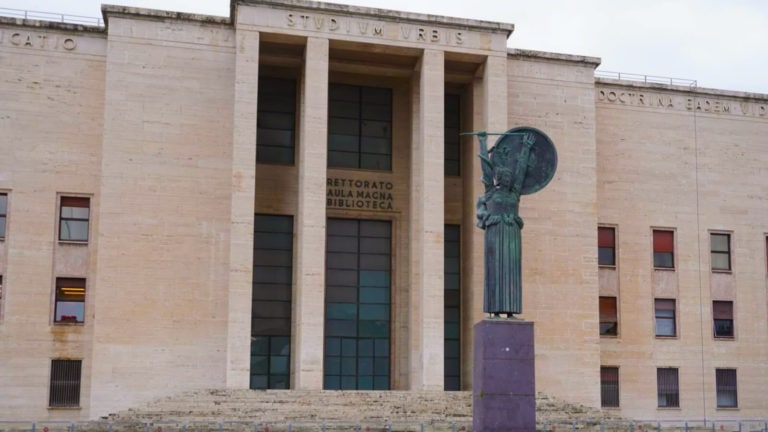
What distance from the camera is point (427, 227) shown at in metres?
37.2

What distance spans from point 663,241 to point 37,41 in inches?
1021

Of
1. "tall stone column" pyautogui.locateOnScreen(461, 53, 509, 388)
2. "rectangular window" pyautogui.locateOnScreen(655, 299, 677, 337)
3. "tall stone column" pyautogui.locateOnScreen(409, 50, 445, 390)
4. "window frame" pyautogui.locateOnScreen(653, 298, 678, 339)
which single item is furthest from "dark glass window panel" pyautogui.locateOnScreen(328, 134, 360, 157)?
"rectangular window" pyautogui.locateOnScreen(655, 299, 677, 337)

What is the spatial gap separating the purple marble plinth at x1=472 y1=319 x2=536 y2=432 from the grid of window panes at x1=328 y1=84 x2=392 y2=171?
64.6ft

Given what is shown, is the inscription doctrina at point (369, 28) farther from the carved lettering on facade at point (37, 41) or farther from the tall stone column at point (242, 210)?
the carved lettering on facade at point (37, 41)

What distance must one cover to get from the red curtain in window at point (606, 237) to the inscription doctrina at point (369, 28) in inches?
401

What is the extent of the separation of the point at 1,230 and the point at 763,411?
102 ft

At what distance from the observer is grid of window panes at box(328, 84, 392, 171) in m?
40.9

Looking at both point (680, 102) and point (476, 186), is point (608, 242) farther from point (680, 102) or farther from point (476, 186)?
point (476, 186)

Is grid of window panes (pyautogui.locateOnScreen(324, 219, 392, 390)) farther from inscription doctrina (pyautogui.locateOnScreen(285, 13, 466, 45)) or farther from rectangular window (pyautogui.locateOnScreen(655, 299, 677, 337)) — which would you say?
rectangular window (pyautogui.locateOnScreen(655, 299, 677, 337))

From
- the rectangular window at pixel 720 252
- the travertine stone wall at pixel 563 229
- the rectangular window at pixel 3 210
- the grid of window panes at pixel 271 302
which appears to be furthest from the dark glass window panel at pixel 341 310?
the rectangular window at pixel 720 252

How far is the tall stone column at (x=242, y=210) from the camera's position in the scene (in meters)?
34.7

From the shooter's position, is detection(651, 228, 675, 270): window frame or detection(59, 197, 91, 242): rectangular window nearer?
detection(59, 197, 91, 242): rectangular window

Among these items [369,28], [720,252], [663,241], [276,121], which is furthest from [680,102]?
[276,121]

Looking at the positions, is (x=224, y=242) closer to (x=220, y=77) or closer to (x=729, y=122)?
(x=220, y=77)
